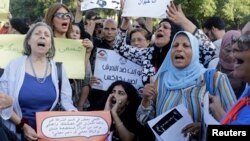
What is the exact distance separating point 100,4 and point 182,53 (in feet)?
7.61

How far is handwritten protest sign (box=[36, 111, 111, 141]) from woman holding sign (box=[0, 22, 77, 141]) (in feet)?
0.41

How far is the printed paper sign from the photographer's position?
3584 mm

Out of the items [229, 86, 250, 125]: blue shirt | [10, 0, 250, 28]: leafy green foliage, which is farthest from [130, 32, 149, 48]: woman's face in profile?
[10, 0, 250, 28]: leafy green foliage

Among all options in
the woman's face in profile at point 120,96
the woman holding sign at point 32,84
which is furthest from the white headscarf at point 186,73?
the woman holding sign at point 32,84

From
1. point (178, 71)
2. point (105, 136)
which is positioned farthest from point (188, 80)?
point (105, 136)

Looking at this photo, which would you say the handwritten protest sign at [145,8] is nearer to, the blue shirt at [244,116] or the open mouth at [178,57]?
the open mouth at [178,57]

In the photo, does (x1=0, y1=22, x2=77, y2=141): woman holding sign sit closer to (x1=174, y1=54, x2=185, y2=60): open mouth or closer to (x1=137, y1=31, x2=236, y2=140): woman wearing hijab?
(x1=137, y1=31, x2=236, y2=140): woman wearing hijab

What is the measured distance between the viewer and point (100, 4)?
579 centimetres

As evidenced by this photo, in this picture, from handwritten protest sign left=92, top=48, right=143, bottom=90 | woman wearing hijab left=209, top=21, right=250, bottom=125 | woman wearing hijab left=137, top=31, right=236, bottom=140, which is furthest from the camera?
handwritten protest sign left=92, top=48, right=143, bottom=90

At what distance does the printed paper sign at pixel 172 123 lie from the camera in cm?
358

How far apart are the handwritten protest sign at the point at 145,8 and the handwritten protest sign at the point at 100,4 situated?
0.53 m

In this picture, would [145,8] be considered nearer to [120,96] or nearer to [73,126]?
[120,96]

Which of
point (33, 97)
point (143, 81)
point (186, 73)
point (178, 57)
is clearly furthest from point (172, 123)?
point (33, 97)

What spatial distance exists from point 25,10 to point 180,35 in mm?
32186
